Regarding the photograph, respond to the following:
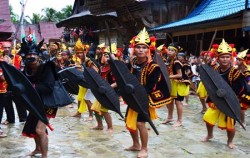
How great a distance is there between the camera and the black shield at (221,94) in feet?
17.9

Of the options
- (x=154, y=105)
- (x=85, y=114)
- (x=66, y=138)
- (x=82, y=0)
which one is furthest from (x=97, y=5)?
(x=154, y=105)

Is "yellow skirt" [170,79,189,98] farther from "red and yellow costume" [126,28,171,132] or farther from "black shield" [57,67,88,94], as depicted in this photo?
"red and yellow costume" [126,28,171,132]

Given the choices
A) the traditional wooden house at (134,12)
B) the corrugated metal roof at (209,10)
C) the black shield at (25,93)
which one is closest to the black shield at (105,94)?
the black shield at (25,93)

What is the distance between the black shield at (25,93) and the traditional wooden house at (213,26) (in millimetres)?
7620

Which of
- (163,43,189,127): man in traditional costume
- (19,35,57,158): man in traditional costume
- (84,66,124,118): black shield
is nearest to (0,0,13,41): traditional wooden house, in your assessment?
(163,43,189,127): man in traditional costume

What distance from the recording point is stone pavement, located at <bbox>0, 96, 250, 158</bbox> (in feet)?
18.3

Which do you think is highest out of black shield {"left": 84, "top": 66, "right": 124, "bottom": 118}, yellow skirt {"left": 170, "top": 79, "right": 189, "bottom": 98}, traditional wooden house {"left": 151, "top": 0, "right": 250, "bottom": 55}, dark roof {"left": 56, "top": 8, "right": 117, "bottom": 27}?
dark roof {"left": 56, "top": 8, "right": 117, "bottom": 27}

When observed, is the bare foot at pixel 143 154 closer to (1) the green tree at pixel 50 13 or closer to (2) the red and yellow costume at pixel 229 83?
(2) the red and yellow costume at pixel 229 83

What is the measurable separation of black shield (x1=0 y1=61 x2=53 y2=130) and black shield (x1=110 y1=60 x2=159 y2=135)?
105 cm

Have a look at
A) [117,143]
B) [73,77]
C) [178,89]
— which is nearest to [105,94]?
[117,143]

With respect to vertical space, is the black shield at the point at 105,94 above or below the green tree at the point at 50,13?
below

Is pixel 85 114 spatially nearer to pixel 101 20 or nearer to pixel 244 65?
pixel 244 65

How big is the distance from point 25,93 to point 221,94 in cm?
273

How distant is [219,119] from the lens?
587cm
